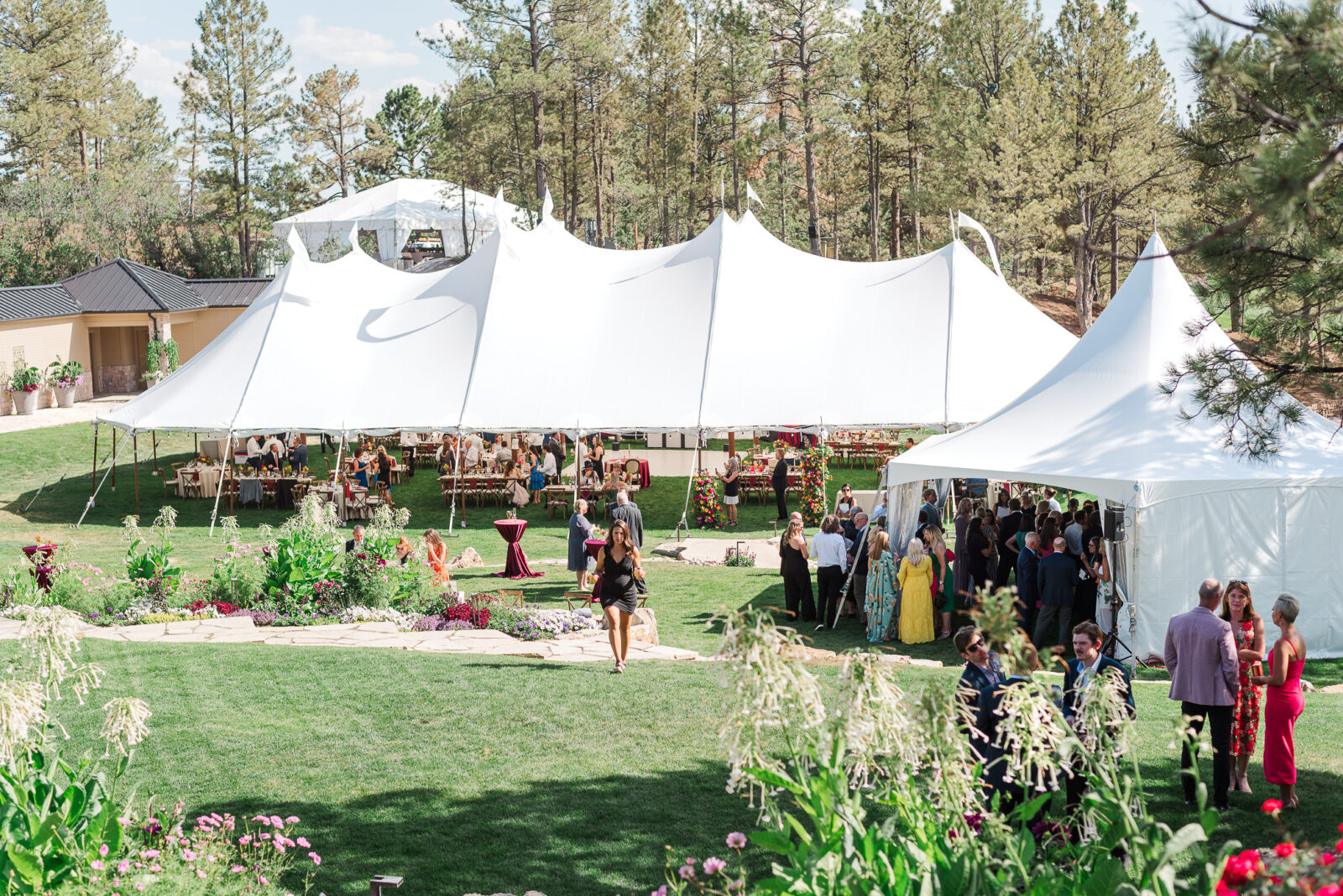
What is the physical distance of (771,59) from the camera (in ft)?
120

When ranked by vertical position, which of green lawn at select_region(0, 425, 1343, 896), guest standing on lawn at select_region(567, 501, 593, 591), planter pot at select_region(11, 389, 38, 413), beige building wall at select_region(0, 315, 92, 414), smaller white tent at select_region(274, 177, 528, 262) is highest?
smaller white tent at select_region(274, 177, 528, 262)

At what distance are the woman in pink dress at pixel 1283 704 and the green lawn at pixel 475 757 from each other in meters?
0.28

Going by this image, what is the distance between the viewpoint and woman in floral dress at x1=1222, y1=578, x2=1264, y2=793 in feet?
23.0

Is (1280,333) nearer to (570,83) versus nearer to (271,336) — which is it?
(271,336)

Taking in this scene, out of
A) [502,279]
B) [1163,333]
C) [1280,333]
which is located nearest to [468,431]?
[502,279]

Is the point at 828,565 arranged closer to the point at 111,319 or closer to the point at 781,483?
the point at 781,483

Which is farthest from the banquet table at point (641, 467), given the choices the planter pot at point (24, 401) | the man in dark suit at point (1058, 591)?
the planter pot at point (24, 401)

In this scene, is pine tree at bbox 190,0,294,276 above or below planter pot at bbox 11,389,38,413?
above

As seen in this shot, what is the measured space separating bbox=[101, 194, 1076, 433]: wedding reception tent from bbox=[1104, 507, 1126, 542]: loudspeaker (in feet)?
24.6

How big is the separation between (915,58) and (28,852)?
4097 cm

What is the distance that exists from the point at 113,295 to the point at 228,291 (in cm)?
498

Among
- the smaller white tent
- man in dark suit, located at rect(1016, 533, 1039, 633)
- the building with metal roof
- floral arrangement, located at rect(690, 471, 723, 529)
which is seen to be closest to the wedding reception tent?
floral arrangement, located at rect(690, 471, 723, 529)

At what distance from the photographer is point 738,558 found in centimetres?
1612

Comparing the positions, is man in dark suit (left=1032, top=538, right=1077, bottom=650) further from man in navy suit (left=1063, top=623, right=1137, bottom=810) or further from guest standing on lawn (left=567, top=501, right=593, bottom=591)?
guest standing on lawn (left=567, top=501, right=593, bottom=591)
